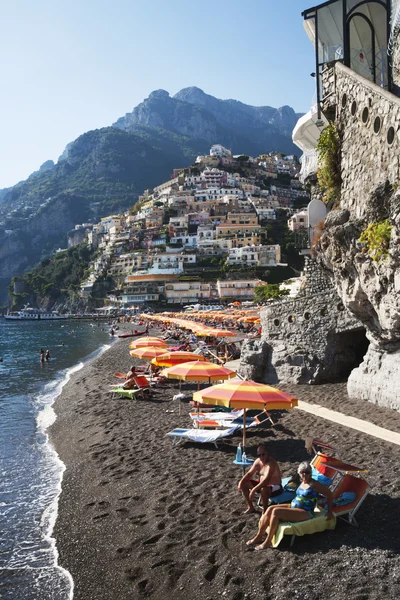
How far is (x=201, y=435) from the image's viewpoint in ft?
31.8

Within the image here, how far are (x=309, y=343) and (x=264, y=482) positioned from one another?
340 inches

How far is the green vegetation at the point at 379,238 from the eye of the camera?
9422 mm

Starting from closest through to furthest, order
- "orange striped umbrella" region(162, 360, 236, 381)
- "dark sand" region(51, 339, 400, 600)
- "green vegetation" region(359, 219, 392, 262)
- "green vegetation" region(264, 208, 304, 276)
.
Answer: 1. "dark sand" region(51, 339, 400, 600)
2. "green vegetation" region(359, 219, 392, 262)
3. "orange striped umbrella" region(162, 360, 236, 381)
4. "green vegetation" region(264, 208, 304, 276)

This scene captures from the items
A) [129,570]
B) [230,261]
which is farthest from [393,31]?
[230,261]

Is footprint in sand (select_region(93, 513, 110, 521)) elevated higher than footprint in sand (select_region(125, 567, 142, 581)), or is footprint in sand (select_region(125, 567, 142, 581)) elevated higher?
footprint in sand (select_region(125, 567, 142, 581))

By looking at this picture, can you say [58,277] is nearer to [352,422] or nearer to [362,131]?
[362,131]

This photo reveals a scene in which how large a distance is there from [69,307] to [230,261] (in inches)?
1897

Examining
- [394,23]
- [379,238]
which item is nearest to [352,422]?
[379,238]

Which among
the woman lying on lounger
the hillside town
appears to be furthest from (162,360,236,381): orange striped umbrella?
the hillside town

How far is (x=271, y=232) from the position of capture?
116m

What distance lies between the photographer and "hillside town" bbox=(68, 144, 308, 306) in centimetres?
10256

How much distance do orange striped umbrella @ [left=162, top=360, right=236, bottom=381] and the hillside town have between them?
82.1 m

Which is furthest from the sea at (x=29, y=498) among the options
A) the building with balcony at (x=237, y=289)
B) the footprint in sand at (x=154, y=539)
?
the building with balcony at (x=237, y=289)

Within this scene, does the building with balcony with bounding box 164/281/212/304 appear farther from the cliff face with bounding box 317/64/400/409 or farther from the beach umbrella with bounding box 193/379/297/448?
the beach umbrella with bounding box 193/379/297/448
